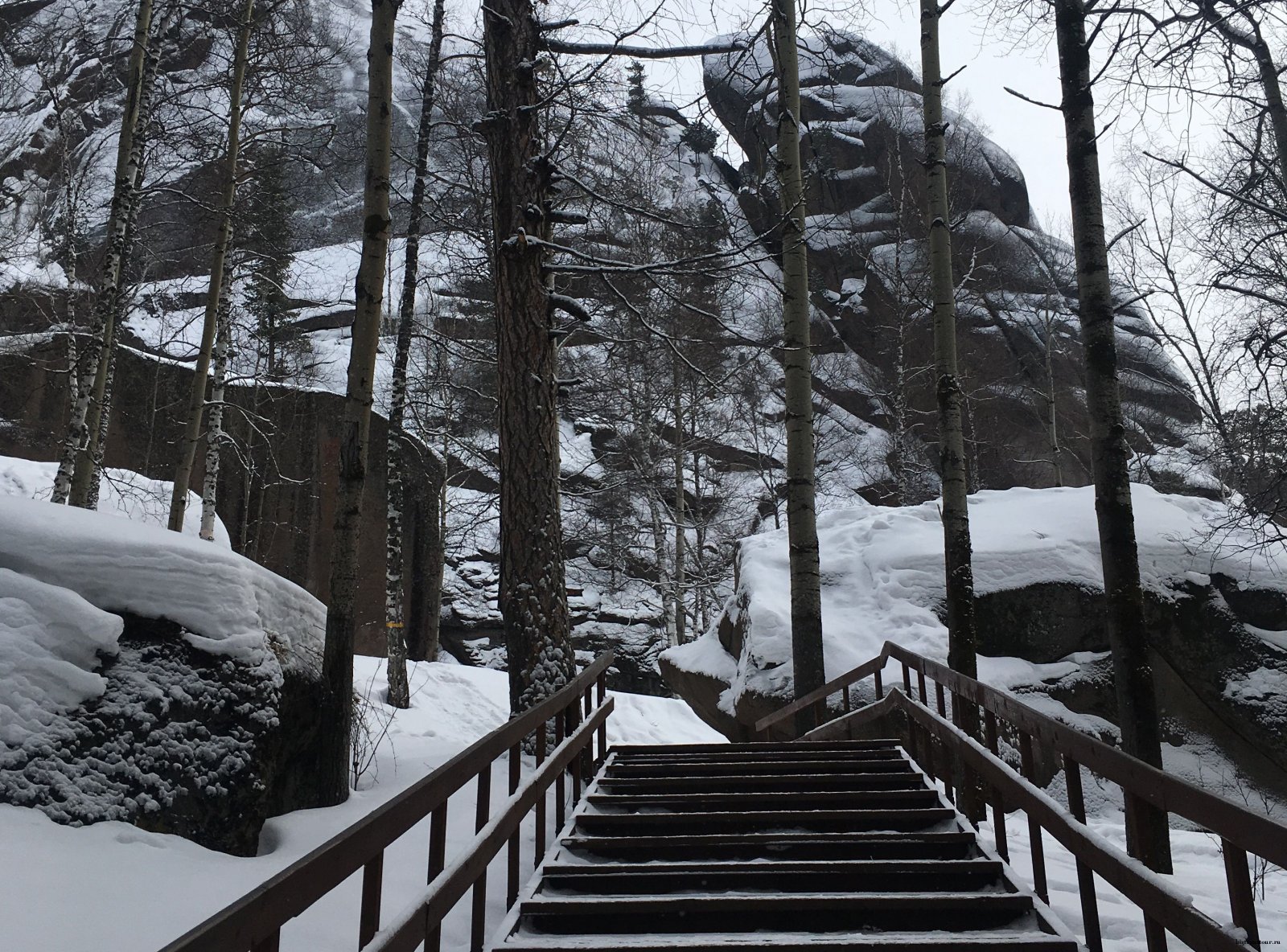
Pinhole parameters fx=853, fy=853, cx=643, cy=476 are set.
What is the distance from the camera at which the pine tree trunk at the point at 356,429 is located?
5.59m

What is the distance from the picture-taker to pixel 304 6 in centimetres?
1286

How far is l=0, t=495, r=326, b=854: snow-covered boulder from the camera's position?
379 cm

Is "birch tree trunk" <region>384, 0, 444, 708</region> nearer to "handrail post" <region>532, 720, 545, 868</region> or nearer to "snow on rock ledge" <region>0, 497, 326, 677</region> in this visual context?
"snow on rock ledge" <region>0, 497, 326, 677</region>

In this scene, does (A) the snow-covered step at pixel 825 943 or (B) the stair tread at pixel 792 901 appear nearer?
(A) the snow-covered step at pixel 825 943

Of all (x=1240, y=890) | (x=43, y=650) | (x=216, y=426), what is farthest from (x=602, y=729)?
(x=216, y=426)

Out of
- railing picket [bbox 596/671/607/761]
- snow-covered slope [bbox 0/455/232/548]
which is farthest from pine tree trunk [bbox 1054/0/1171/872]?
snow-covered slope [bbox 0/455/232/548]

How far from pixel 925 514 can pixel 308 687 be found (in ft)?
28.3

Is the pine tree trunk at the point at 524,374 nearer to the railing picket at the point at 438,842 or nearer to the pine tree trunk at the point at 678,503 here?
the railing picket at the point at 438,842

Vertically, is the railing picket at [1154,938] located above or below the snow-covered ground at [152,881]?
above

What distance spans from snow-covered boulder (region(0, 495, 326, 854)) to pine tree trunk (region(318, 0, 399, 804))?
1.41 feet

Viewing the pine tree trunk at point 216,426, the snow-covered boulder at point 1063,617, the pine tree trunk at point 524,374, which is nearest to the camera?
the pine tree trunk at point 524,374

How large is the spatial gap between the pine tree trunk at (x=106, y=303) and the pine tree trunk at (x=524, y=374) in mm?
4581

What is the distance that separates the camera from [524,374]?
6988mm

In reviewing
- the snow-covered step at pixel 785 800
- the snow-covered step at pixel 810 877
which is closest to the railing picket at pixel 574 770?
the snow-covered step at pixel 785 800
